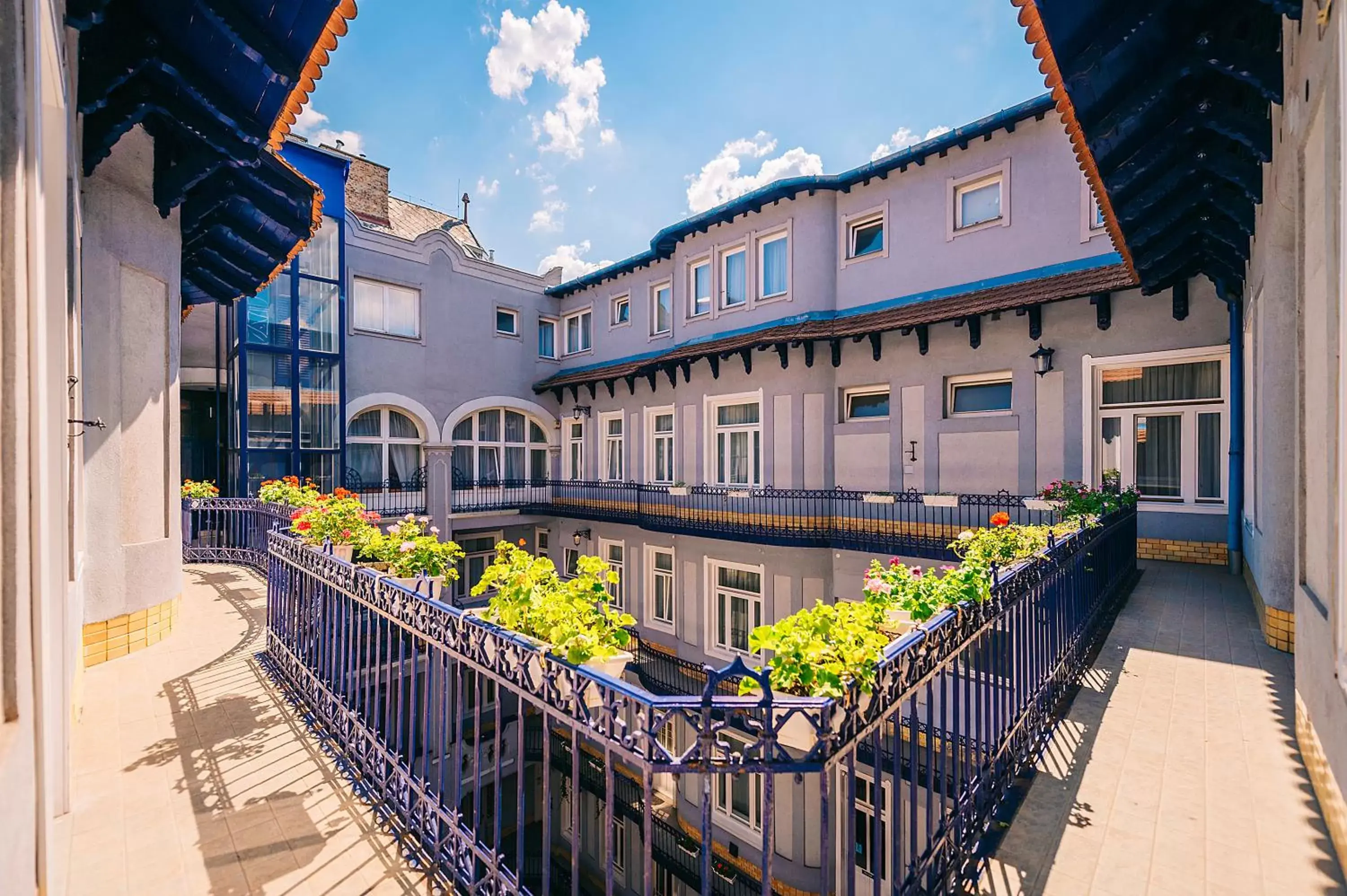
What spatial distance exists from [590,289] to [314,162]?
8141 millimetres

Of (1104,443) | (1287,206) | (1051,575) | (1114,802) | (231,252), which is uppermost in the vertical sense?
(231,252)

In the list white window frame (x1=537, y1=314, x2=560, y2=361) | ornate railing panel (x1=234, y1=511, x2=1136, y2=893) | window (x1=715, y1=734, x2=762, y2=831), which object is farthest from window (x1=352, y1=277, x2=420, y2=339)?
window (x1=715, y1=734, x2=762, y2=831)

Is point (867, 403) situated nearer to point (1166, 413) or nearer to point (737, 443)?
point (737, 443)

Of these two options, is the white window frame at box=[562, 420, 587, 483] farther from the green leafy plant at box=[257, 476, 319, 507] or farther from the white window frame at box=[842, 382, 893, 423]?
the white window frame at box=[842, 382, 893, 423]

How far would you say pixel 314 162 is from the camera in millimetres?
14297

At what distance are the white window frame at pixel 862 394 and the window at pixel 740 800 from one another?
6928mm

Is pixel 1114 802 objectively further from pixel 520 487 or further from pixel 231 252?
pixel 520 487

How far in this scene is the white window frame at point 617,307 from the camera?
1850cm

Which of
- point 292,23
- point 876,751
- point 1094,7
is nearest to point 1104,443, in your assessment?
point 1094,7

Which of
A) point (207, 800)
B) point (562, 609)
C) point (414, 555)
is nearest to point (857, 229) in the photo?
point (414, 555)

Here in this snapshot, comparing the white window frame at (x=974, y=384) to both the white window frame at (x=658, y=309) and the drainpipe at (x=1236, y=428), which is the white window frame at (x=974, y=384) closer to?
the drainpipe at (x=1236, y=428)

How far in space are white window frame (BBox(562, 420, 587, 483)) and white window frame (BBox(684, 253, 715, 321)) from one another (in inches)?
232

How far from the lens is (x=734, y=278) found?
15031 mm

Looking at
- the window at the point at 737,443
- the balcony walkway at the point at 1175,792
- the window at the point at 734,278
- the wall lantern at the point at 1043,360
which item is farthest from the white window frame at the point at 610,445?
the balcony walkway at the point at 1175,792
